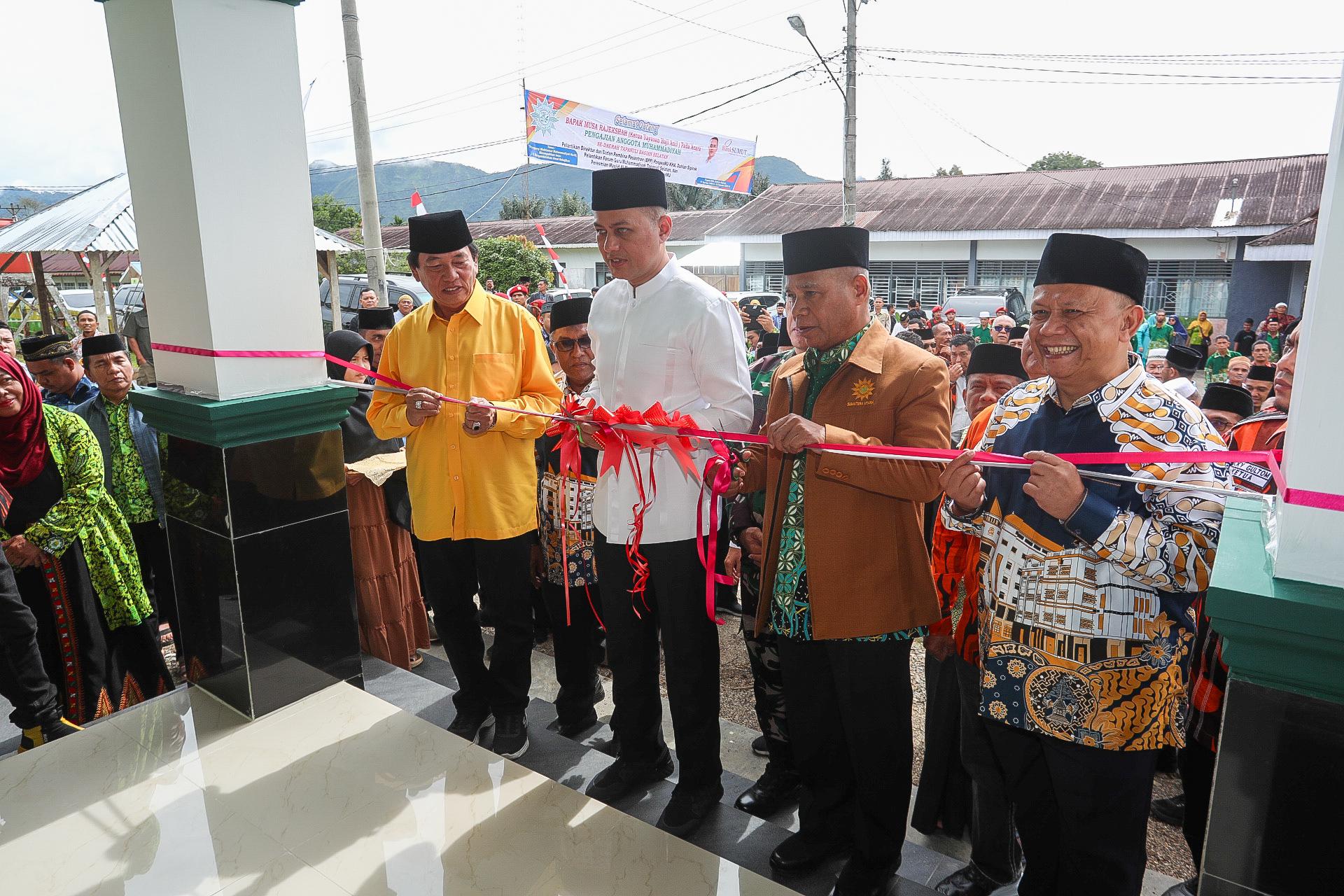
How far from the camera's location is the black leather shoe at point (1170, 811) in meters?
2.97

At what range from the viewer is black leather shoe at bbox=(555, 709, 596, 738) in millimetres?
3307

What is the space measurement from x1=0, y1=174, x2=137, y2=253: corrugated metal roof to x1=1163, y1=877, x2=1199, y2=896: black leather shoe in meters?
11.1

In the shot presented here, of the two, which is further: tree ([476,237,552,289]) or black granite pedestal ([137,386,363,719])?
tree ([476,237,552,289])

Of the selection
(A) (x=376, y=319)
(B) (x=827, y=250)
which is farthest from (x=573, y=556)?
(A) (x=376, y=319)

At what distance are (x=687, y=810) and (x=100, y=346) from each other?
349 cm

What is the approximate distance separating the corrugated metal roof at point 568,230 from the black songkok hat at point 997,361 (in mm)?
28263

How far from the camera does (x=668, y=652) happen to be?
105 inches

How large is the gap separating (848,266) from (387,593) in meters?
2.78

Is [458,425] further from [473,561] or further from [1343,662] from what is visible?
[1343,662]

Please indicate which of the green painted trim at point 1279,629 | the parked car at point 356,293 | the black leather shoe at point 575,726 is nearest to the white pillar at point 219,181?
the black leather shoe at point 575,726

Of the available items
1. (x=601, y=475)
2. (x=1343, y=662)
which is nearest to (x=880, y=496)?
(x=601, y=475)

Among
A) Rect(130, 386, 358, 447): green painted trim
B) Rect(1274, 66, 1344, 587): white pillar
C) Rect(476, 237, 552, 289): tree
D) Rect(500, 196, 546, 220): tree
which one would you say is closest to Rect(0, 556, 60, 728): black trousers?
Rect(130, 386, 358, 447): green painted trim

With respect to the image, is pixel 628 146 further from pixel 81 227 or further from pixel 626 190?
pixel 626 190

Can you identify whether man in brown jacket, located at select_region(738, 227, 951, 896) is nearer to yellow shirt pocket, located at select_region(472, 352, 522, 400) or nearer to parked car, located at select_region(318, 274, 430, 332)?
yellow shirt pocket, located at select_region(472, 352, 522, 400)
